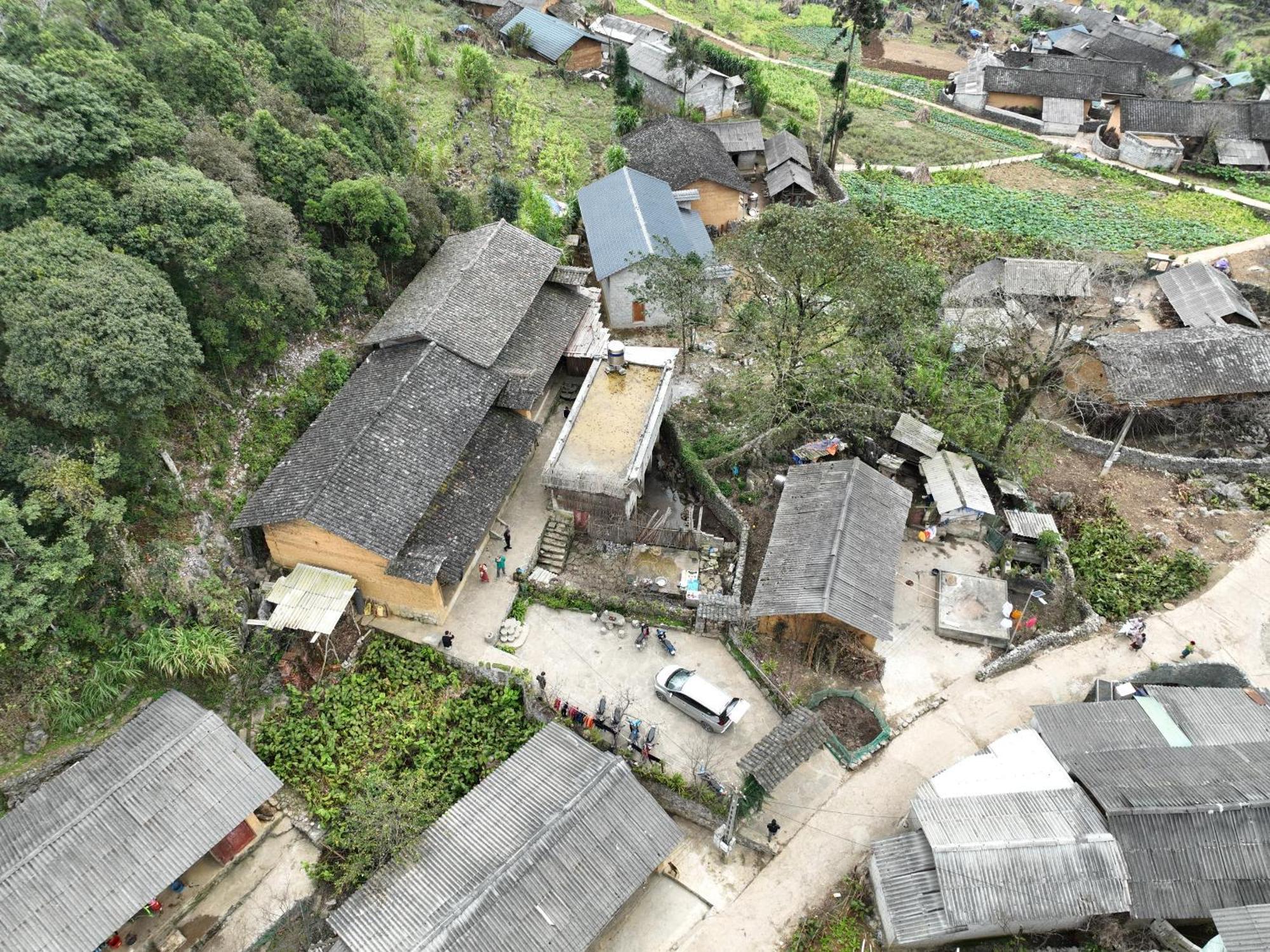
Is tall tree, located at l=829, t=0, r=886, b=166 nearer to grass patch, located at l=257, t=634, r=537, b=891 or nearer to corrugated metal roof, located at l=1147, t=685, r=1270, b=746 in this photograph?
corrugated metal roof, located at l=1147, t=685, r=1270, b=746

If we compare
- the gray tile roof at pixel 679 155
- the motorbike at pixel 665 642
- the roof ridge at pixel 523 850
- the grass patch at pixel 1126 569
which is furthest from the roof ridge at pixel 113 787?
the gray tile roof at pixel 679 155

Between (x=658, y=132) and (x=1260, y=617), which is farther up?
(x=658, y=132)

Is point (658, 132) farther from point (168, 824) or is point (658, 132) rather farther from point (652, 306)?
point (168, 824)

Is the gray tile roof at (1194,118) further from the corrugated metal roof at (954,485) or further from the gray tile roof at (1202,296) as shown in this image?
the corrugated metal roof at (954,485)

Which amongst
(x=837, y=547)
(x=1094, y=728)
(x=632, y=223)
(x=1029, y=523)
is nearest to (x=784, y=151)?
(x=632, y=223)

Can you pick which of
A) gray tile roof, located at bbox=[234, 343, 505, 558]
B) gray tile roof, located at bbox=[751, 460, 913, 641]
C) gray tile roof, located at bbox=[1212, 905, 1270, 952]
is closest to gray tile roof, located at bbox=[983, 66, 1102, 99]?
gray tile roof, located at bbox=[751, 460, 913, 641]

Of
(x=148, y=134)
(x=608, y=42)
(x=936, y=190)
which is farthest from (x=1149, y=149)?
(x=148, y=134)

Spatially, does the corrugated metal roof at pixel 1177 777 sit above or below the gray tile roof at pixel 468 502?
below

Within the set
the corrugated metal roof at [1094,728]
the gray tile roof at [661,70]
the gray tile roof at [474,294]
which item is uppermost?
the gray tile roof at [474,294]
